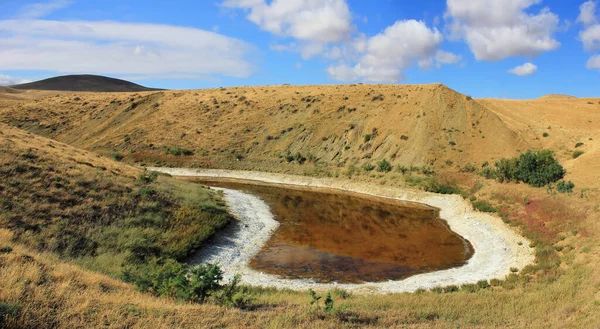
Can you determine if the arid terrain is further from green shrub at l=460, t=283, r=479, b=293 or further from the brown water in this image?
the brown water

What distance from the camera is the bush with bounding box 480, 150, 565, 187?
110 ft

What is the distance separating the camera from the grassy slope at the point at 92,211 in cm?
1747

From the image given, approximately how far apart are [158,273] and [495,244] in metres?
20.7

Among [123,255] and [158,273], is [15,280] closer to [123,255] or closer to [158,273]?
[158,273]

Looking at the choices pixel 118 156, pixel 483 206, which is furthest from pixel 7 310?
pixel 118 156

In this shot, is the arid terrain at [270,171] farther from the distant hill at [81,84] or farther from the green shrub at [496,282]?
the distant hill at [81,84]

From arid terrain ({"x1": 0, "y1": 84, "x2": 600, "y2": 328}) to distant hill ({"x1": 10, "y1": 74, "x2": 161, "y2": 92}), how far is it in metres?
59.3

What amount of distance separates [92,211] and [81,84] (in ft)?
468

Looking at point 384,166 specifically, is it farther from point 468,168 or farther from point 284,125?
point 284,125

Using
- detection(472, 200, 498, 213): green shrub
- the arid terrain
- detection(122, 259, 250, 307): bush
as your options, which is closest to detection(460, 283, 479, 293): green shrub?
the arid terrain

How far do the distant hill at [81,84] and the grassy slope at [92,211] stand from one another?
123789mm

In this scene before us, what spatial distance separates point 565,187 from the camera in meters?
29.8

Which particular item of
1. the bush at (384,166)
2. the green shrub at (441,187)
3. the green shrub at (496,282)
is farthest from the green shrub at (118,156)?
the green shrub at (496,282)

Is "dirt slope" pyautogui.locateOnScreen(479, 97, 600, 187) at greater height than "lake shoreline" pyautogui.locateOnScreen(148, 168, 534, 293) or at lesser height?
greater
